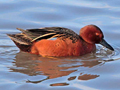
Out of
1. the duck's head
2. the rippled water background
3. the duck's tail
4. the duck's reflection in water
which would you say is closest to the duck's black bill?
the duck's head

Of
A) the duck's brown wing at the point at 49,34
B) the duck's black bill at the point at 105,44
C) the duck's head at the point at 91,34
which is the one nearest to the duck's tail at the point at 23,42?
the duck's brown wing at the point at 49,34

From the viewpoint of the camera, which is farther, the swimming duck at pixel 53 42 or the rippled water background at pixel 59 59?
the swimming duck at pixel 53 42

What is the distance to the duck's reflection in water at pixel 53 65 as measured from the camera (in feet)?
22.2

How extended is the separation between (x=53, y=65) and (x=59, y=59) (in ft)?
1.58

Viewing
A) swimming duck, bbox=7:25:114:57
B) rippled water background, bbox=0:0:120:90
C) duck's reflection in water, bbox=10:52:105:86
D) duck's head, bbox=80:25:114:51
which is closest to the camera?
rippled water background, bbox=0:0:120:90

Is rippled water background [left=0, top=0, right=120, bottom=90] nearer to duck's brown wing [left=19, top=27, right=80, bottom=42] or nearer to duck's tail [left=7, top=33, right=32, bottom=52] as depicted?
duck's tail [left=7, top=33, right=32, bottom=52]

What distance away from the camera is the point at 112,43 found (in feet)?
30.0

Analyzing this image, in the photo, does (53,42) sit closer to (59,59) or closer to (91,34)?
(59,59)

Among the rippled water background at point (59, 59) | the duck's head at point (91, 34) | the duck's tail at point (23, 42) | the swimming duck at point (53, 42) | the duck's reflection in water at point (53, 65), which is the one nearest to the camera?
the rippled water background at point (59, 59)

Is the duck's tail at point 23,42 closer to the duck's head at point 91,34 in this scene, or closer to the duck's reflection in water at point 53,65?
the duck's reflection in water at point 53,65

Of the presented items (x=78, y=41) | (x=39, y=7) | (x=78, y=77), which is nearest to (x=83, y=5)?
(x=39, y=7)

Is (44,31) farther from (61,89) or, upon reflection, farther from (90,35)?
(61,89)

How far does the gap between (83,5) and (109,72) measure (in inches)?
194

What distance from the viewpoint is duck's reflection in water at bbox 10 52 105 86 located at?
22.2 ft
